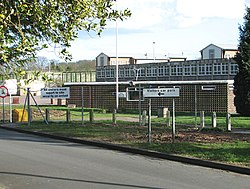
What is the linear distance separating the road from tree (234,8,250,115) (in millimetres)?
19411

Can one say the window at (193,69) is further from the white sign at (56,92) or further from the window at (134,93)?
the white sign at (56,92)

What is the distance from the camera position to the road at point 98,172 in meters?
9.63

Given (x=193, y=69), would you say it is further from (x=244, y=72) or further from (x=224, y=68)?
(x=244, y=72)

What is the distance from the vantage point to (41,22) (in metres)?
7.65

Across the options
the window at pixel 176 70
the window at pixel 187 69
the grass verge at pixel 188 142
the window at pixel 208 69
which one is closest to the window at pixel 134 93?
the grass verge at pixel 188 142

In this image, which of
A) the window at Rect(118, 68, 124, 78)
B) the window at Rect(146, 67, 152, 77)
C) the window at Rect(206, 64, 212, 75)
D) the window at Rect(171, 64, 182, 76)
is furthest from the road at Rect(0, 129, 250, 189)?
the window at Rect(118, 68, 124, 78)

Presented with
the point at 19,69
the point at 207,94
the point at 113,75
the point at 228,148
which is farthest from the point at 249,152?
the point at 113,75

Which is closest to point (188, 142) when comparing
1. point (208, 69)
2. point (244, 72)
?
point (244, 72)

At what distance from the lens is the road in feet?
31.6

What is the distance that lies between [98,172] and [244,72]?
77.5ft

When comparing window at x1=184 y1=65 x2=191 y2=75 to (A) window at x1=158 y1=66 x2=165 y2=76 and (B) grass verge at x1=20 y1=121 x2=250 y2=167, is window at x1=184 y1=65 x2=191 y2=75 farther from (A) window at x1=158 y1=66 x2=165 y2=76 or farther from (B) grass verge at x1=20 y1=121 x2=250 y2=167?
(B) grass verge at x1=20 y1=121 x2=250 y2=167

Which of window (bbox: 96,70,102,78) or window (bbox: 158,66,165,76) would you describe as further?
window (bbox: 96,70,102,78)

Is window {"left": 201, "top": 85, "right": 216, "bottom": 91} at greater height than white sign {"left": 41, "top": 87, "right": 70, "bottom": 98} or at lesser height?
greater

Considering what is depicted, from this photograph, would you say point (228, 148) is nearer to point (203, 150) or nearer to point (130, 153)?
point (203, 150)
